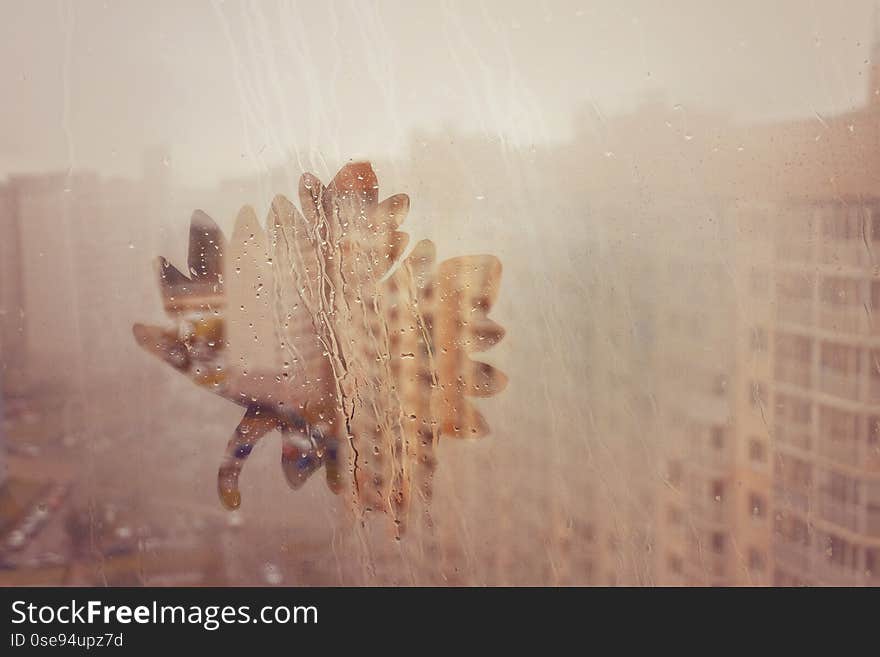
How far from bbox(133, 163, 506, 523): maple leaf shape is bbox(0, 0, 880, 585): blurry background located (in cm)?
3

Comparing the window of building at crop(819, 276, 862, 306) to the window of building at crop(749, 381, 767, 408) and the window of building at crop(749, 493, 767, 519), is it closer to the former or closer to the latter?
the window of building at crop(749, 381, 767, 408)

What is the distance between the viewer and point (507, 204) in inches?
45.9

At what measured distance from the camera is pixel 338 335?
47.2 inches

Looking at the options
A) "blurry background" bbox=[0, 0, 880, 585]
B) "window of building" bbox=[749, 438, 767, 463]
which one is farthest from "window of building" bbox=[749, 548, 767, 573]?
"window of building" bbox=[749, 438, 767, 463]

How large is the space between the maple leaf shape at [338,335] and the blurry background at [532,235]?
0.03 metres

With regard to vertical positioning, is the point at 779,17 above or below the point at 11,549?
above

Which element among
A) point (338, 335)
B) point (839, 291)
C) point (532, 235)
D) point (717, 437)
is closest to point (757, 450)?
point (717, 437)

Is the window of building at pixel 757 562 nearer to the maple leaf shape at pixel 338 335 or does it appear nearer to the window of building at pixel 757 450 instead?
the window of building at pixel 757 450

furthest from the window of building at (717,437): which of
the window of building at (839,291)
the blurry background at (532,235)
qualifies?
the window of building at (839,291)

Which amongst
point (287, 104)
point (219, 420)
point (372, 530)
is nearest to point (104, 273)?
point (219, 420)

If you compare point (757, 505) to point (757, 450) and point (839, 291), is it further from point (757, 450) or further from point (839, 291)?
point (839, 291)

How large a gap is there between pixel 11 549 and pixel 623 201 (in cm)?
117
